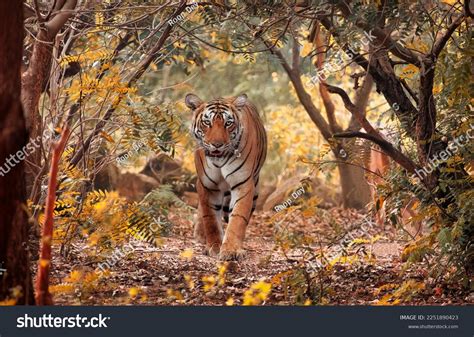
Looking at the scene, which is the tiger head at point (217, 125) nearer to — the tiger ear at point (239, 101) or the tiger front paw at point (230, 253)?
the tiger ear at point (239, 101)

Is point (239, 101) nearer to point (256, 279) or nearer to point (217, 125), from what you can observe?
point (217, 125)

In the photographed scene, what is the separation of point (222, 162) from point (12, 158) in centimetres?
494

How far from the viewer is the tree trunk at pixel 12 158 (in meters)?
5.02

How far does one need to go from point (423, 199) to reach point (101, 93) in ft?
9.36

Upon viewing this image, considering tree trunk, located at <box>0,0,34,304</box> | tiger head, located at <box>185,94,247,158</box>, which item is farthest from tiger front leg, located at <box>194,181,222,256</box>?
tree trunk, located at <box>0,0,34,304</box>

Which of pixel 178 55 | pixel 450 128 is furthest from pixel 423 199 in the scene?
pixel 178 55

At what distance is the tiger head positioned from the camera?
984 cm

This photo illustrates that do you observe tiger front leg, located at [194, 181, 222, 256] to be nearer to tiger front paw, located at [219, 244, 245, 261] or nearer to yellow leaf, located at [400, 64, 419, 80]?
tiger front paw, located at [219, 244, 245, 261]

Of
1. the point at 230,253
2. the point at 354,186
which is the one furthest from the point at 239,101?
the point at 354,186

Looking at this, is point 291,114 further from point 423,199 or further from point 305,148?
point 423,199

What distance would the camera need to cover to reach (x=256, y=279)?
8156 mm

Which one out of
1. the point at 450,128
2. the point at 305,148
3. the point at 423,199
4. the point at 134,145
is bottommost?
the point at 423,199

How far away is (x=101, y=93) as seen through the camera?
847 centimetres

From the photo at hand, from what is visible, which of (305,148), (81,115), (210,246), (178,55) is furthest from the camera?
(305,148)
